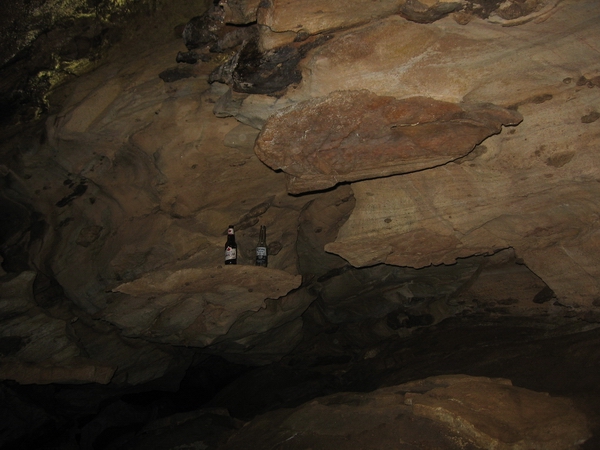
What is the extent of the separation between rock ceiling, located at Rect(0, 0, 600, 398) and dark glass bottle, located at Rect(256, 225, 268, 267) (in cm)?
15

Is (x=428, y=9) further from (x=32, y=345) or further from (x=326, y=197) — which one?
(x=32, y=345)

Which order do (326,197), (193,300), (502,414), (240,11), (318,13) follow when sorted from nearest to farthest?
(318,13), (240,11), (502,414), (326,197), (193,300)

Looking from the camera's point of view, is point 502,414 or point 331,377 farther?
point 331,377

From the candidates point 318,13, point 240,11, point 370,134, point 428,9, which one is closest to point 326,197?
point 370,134

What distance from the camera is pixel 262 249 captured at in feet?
18.6

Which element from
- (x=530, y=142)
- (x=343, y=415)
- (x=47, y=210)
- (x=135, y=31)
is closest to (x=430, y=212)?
(x=530, y=142)

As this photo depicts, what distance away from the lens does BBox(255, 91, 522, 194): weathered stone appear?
11.5 feet

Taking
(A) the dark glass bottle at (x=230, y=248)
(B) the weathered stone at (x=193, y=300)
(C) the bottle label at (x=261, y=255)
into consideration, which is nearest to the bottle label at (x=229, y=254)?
(A) the dark glass bottle at (x=230, y=248)

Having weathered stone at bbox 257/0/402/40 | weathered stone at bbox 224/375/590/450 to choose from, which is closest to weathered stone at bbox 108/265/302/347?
weathered stone at bbox 224/375/590/450

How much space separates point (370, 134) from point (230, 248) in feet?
8.28

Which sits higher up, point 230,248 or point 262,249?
point 230,248

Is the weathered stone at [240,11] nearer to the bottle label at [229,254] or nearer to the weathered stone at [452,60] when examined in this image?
the weathered stone at [452,60]

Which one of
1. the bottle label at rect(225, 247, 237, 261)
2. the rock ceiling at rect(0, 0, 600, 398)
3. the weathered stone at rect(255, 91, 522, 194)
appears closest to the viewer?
the rock ceiling at rect(0, 0, 600, 398)

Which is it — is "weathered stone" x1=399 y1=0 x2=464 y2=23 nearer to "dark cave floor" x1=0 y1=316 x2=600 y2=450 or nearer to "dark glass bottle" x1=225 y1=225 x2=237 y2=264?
"dark glass bottle" x1=225 y1=225 x2=237 y2=264
